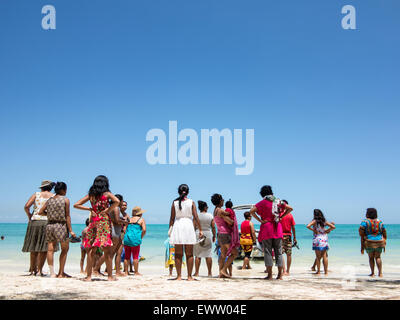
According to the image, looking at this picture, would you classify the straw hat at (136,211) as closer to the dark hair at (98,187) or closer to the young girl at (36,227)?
the young girl at (36,227)

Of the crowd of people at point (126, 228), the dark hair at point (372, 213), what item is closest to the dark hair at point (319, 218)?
the dark hair at point (372, 213)

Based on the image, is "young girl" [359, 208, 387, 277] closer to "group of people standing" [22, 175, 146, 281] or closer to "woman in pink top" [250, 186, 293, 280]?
"woman in pink top" [250, 186, 293, 280]

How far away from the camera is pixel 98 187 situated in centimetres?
587

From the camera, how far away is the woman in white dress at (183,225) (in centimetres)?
628

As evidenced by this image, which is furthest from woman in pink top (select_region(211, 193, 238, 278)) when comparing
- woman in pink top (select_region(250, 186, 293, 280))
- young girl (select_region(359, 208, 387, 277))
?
young girl (select_region(359, 208, 387, 277))

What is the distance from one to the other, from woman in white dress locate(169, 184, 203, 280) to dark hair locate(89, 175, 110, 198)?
1337 millimetres

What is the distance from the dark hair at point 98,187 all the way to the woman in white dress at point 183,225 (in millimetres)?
1337

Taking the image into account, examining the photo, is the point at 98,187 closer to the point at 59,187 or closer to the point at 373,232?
the point at 59,187

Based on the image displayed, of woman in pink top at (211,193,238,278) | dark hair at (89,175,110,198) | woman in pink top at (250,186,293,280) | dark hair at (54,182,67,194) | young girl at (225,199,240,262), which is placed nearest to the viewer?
dark hair at (89,175,110,198)

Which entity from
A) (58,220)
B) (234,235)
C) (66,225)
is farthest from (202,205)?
(58,220)

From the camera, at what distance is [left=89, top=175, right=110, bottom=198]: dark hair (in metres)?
5.85

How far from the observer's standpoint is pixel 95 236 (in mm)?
5906
